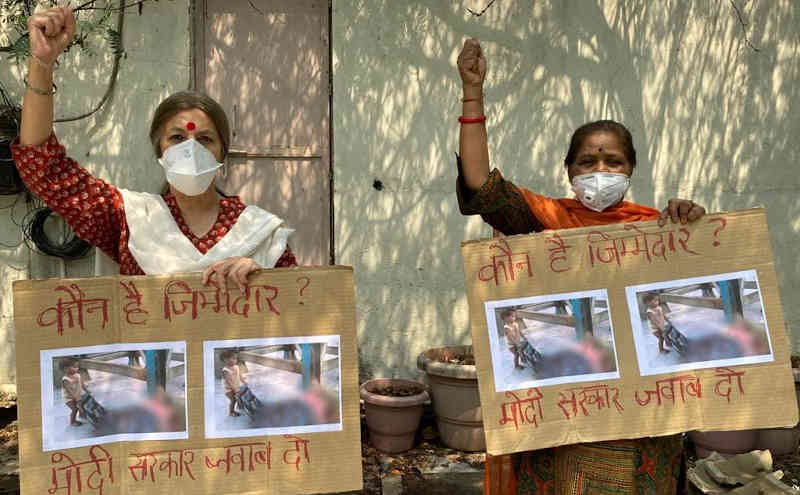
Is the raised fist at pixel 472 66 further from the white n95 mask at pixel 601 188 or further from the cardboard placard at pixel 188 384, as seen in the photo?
the cardboard placard at pixel 188 384

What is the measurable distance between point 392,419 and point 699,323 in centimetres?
231

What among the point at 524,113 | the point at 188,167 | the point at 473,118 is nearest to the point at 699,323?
the point at 473,118

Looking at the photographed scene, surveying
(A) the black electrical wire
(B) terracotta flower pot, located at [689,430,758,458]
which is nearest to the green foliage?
(A) the black electrical wire

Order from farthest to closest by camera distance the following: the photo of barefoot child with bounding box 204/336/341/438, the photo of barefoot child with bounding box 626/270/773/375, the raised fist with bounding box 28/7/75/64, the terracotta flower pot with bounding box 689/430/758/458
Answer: the terracotta flower pot with bounding box 689/430/758/458 → the photo of barefoot child with bounding box 626/270/773/375 → the photo of barefoot child with bounding box 204/336/341/438 → the raised fist with bounding box 28/7/75/64

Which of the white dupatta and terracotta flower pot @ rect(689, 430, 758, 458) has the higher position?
the white dupatta

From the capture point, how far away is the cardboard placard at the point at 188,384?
1.39 metres

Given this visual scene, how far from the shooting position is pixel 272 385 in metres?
1.46

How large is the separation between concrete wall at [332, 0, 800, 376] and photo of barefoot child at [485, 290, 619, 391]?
2447mm

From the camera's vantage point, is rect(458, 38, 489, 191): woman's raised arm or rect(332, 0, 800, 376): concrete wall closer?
rect(458, 38, 489, 191): woman's raised arm

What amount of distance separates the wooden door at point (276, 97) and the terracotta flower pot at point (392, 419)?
1070 mm

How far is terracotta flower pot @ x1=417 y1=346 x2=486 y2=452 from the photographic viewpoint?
3455 millimetres

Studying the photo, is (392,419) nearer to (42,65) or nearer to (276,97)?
(276,97)

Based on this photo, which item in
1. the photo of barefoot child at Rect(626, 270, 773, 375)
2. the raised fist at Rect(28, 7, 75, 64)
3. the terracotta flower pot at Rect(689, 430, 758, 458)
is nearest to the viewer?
the raised fist at Rect(28, 7, 75, 64)

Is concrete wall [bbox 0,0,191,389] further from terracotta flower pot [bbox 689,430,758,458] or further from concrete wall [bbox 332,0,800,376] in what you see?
terracotta flower pot [bbox 689,430,758,458]
